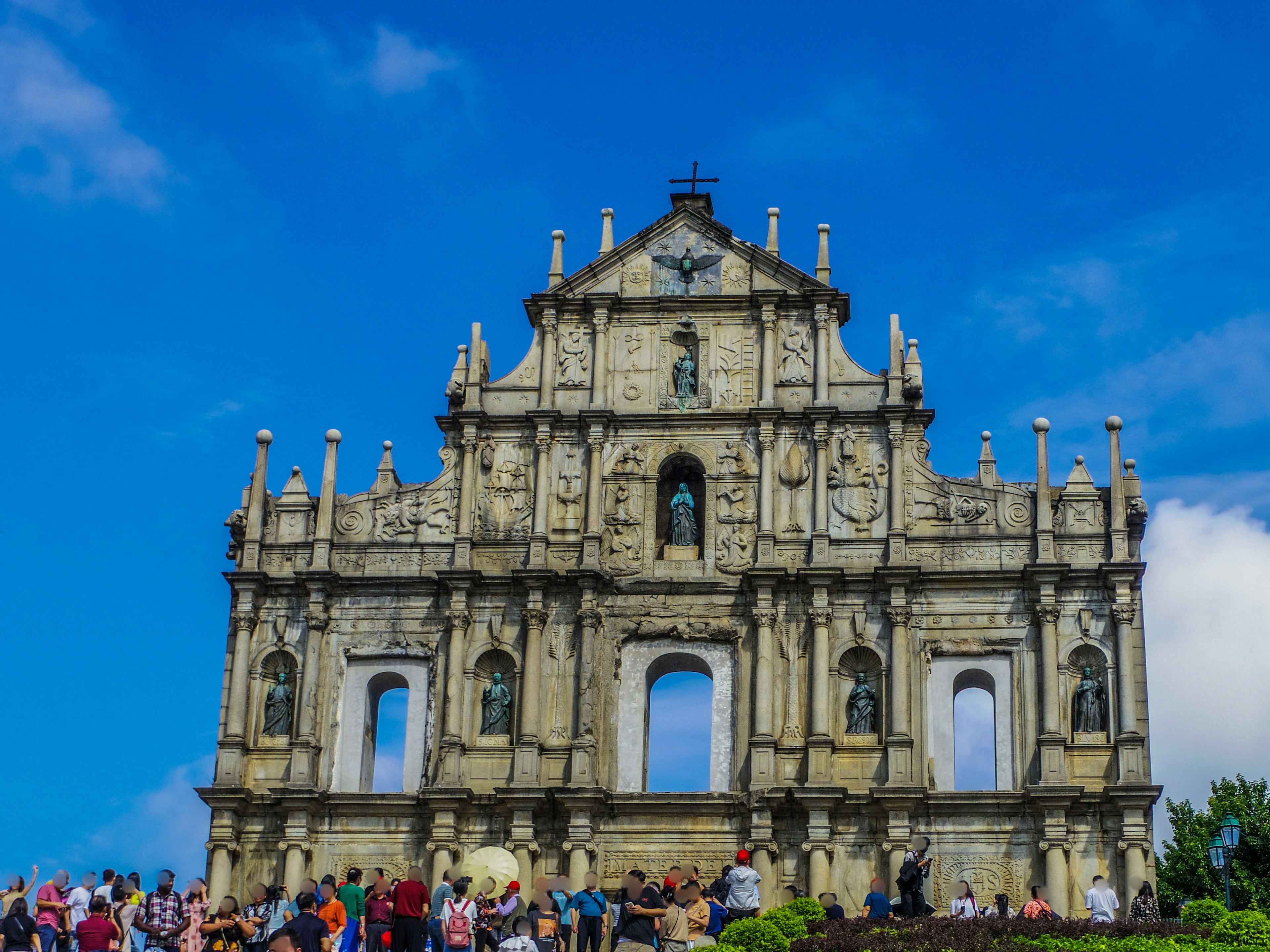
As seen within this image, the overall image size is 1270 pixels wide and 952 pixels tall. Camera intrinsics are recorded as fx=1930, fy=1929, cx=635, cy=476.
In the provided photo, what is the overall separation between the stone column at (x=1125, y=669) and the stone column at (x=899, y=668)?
3844 millimetres

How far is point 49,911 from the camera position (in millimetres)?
24500

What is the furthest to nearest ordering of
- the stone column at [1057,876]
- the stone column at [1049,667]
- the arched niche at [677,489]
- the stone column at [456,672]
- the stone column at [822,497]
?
the arched niche at [677,489] < the stone column at [822,497] < the stone column at [456,672] < the stone column at [1049,667] < the stone column at [1057,876]

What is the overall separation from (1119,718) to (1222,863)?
5285 millimetres

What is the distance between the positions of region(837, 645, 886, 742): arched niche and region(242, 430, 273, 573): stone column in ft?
38.6

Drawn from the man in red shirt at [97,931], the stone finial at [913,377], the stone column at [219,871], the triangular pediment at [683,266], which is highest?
the triangular pediment at [683,266]

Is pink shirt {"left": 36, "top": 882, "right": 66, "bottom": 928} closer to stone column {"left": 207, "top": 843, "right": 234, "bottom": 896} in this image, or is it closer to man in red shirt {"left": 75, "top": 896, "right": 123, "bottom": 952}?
man in red shirt {"left": 75, "top": 896, "right": 123, "bottom": 952}

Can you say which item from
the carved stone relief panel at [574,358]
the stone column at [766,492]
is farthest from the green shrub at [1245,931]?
the carved stone relief panel at [574,358]

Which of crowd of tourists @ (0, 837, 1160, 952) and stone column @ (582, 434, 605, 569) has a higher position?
stone column @ (582, 434, 605, 569)

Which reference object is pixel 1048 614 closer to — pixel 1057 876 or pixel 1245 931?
pixel 1057 876

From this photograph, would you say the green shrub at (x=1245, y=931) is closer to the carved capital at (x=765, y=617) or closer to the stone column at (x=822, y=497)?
the carved capital at (x=765, y=617)

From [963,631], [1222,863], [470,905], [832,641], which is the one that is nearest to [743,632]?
[832,641]

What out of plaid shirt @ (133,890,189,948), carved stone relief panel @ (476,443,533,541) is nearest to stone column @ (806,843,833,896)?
carved stone relief panel @ (476,443,533,541)

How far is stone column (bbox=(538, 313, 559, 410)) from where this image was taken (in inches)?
1549

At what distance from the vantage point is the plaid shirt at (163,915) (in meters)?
24.0
